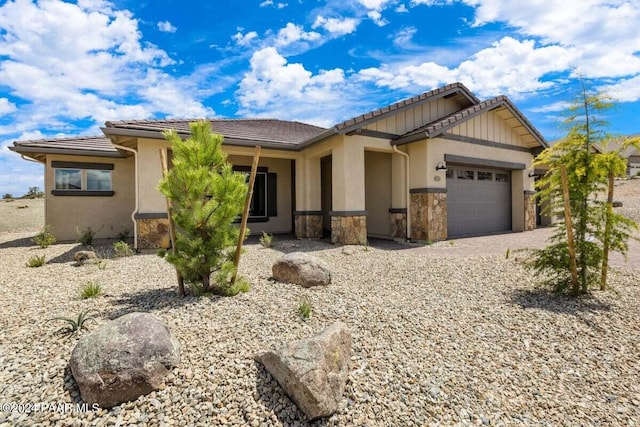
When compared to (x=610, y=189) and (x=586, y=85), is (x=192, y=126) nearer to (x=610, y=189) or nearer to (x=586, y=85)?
(x=586, y=85)

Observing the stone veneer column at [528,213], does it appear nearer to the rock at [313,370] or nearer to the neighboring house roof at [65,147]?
the rock at [313,370]

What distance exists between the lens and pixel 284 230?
12.5 meters

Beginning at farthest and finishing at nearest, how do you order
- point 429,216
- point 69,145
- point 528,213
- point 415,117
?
point 528,213
point 69,145
point 415,117
point 429,216

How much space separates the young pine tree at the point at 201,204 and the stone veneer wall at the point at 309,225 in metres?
6.72

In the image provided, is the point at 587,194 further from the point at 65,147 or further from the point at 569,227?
the point at 65,147

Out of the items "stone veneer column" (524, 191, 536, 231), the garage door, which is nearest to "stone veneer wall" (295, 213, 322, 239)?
the garage door

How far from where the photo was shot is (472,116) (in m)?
9.99

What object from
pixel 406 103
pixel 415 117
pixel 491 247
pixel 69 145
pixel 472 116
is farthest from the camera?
pixel 69 145

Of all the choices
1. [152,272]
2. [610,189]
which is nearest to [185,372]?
[152,272]

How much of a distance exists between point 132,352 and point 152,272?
3.91 metres

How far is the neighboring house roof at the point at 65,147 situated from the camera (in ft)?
32.0

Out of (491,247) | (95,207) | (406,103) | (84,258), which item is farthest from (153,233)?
(491,247)

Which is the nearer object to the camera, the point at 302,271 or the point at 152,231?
the point at 302,271

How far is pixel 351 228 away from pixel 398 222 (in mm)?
2002
